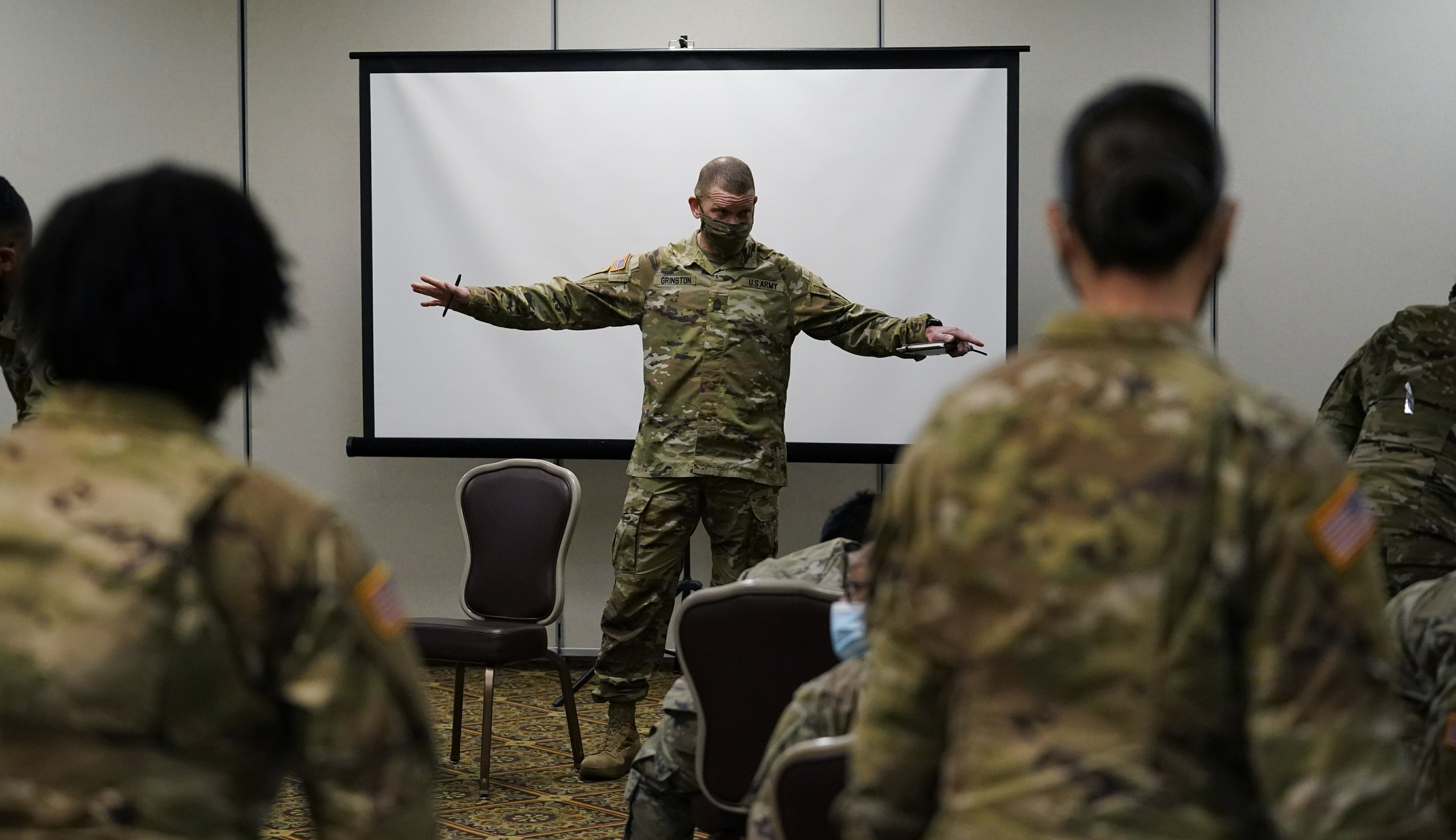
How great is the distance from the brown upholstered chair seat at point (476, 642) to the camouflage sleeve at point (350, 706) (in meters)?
3.02

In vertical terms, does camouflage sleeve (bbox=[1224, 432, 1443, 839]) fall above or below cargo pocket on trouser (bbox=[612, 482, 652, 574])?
above

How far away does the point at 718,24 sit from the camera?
5.49 meters

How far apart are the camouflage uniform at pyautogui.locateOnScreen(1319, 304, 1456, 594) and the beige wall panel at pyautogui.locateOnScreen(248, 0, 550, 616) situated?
370cm

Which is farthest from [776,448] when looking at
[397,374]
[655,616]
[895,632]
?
[895,632]

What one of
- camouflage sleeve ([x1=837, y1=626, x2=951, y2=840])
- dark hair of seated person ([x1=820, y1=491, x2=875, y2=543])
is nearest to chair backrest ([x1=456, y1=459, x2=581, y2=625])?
dark hair of seated person ([x1=820, y1=491, x2=875, y2=543])

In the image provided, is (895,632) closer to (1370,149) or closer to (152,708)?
(152,708)

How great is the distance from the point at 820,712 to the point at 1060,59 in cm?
423

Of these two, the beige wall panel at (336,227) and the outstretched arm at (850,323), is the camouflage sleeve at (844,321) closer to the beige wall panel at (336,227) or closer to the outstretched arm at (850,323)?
the outstretched arm at (850,323)

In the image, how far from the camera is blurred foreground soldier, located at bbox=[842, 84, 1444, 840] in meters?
0.96

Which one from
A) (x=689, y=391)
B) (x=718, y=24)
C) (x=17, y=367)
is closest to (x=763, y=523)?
(x=689, y=391)

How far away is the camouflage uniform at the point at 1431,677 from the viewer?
159 centimetres

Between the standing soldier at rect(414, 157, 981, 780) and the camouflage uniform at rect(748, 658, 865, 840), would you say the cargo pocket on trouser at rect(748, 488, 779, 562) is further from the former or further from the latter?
the camouflage uniform at rect(748, 658, 865, 840)

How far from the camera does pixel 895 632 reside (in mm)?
1111

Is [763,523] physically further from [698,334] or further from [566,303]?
[566,303]
